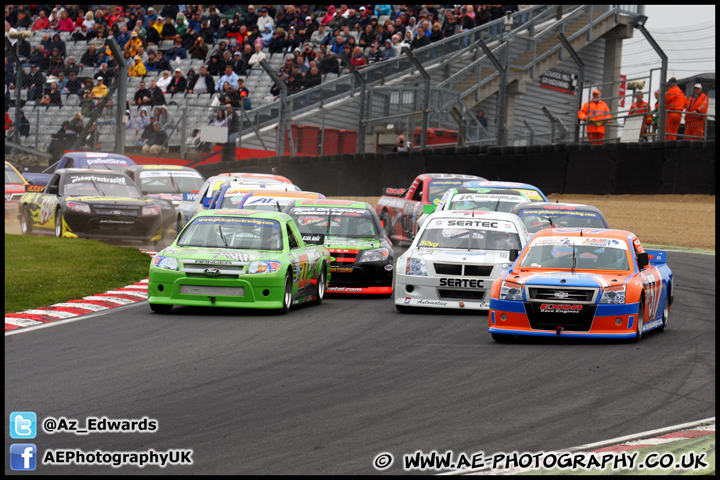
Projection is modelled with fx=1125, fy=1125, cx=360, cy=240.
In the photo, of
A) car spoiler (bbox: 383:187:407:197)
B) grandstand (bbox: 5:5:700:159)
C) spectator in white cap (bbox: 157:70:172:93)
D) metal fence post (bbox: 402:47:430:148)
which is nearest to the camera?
car spoiler (bbox: 383:187:407:197)

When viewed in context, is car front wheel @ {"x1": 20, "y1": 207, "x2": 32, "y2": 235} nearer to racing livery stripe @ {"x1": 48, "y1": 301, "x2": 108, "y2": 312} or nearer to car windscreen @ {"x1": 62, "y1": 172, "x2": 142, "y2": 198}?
car windscreen @ {"x1": 62, "y1": 172, "x2": 142, "y2": 198}

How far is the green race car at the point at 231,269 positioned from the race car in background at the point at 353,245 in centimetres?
138

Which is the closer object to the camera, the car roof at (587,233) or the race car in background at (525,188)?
the car roof at (587,233)

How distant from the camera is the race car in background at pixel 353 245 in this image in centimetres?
1480

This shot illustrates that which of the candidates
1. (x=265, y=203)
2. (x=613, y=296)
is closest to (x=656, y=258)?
(x=613, y=296)

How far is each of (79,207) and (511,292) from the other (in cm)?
1214

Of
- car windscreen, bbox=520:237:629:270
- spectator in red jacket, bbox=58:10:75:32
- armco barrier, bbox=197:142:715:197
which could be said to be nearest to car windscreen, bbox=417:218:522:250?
car windscreen, bbox=520:237:629:270

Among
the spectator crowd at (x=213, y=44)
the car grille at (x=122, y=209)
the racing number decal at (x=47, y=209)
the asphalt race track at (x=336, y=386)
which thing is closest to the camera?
the asphalt race track at (x=336, y=386)

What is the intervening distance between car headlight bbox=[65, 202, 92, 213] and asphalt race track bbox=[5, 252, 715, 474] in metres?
8.79

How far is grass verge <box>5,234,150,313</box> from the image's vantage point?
14.0m

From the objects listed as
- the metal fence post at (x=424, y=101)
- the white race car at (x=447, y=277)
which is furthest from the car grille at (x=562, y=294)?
the metal fence post at (x=424, y=101)

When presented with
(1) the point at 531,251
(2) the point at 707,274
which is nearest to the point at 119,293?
(1) the point at 531,251

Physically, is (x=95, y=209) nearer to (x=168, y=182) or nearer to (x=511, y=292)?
(x=168, y=182)

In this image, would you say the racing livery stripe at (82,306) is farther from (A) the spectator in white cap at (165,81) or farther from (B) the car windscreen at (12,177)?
(A) the spectator in white cap at (165,81)
